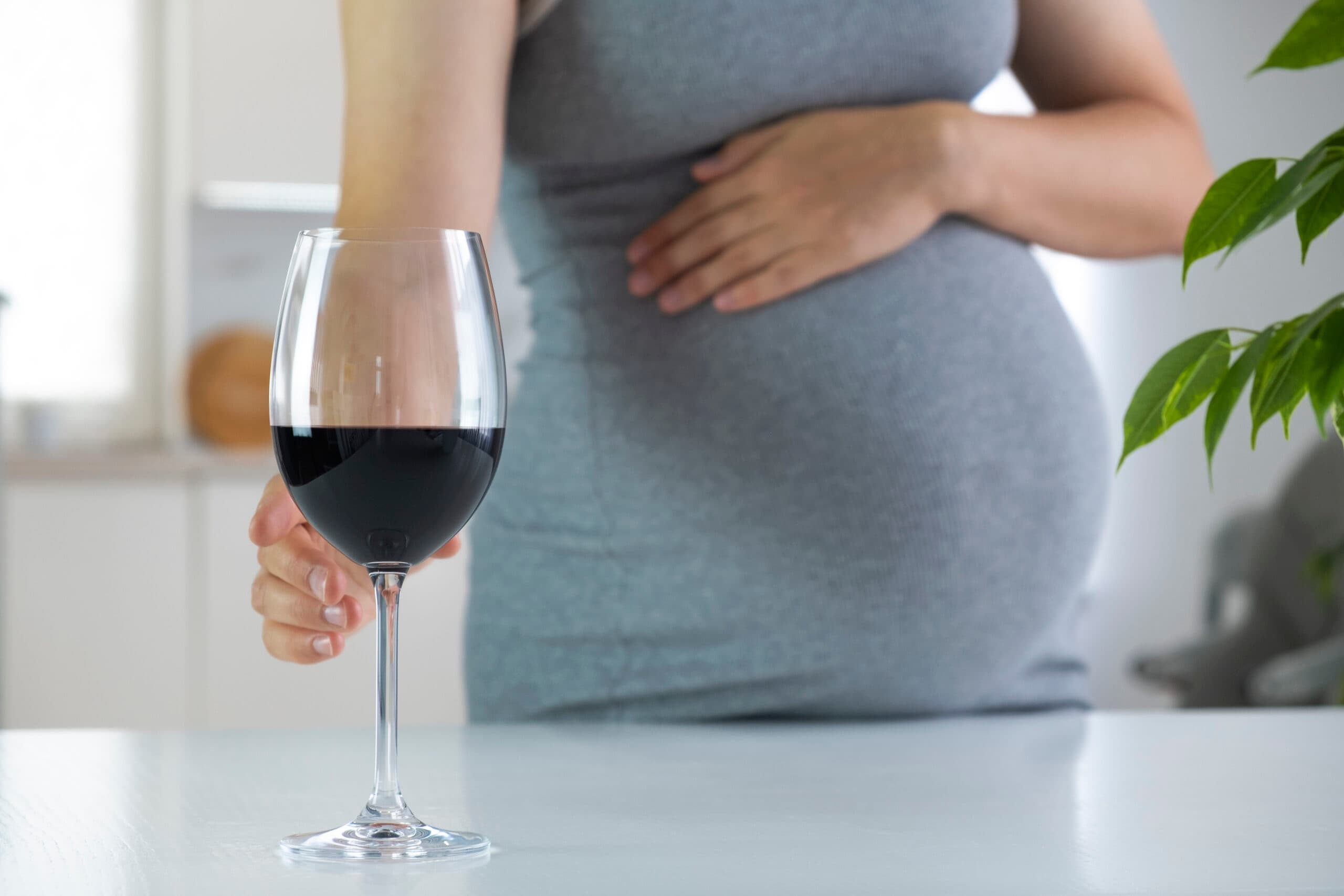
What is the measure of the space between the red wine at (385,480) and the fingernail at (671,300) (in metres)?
0.42

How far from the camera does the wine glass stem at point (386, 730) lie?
40cm

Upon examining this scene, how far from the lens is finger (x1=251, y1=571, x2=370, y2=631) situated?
560mm

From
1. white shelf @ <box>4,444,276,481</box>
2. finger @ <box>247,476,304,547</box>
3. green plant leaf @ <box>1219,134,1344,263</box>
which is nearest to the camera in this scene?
green plant leaf @ <box>1219,134,1344,263</box>

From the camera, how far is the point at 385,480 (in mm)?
423

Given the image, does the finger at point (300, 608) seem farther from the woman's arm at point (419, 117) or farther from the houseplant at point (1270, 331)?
the houseplant at point (1270, 331)

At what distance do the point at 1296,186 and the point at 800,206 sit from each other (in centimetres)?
60

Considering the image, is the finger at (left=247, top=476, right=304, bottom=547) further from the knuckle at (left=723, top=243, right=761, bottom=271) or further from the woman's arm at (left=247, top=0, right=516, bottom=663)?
the knuckle at (left=723, top=243, right=761, bottom=271)

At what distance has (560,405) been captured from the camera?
90 cm

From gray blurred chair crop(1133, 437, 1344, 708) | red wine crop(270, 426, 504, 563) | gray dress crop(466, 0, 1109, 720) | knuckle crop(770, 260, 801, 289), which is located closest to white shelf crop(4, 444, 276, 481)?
gray blurred chair crop(1133, 437, 1344, 708)

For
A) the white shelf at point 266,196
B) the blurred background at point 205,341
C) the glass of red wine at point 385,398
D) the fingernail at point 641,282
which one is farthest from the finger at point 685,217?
the white shelf at point 266,196

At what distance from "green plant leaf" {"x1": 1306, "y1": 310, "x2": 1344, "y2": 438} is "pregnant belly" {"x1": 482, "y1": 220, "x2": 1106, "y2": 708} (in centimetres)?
51

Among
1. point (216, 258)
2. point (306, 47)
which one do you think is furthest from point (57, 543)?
point (306, 47)

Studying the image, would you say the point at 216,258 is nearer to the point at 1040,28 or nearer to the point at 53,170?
the point at 53,170

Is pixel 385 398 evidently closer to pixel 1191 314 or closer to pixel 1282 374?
pixel 1282 374
